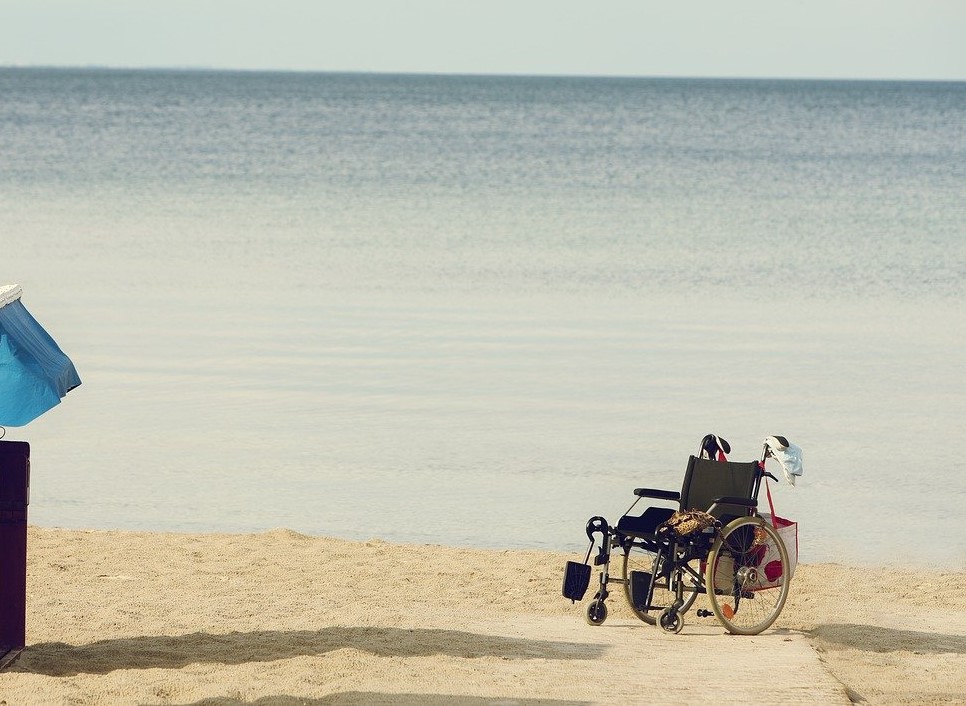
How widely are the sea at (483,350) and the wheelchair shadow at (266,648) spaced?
2433 mm

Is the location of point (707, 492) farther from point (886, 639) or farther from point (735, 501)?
point (886, 639)

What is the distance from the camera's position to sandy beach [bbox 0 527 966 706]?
6.18 m

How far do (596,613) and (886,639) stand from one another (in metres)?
1.37

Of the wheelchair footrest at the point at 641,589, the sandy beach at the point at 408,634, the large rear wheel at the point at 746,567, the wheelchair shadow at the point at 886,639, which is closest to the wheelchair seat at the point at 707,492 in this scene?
the large rear wheel at the point at 746,567

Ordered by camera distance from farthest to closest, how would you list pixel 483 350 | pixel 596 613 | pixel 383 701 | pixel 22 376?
pixel 483 350
pixel 596 613
pixel 383 701
pixel 22 376

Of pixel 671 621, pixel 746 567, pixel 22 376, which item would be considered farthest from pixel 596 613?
pixel 22 376

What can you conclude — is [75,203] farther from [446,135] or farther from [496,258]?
[446,135]

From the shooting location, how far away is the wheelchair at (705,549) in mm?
7238

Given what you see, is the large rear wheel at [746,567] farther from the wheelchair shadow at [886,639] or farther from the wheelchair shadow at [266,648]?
the wheelchair shadow at [266,648]

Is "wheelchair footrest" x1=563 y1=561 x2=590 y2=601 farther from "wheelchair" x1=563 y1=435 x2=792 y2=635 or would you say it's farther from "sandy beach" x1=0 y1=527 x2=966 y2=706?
"sandy beach" x1=0 y1=527 x2=966 y2=706

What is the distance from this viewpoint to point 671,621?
23.9 ft

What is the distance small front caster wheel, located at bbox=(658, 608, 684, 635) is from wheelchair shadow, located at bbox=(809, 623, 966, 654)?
0.64 metres

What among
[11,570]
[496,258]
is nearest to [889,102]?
[496,258]

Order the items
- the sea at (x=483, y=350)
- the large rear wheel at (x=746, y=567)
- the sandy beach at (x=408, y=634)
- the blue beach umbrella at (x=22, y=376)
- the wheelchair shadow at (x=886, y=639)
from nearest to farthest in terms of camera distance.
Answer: the blue beach umbrella at (x=22, y=376), the sandy beach at (x=408, y=634), the wheelchair shadow at (x=886, y=639), the large rear wheel at (x=746, y=567), the sea at (x=483, y=350)
